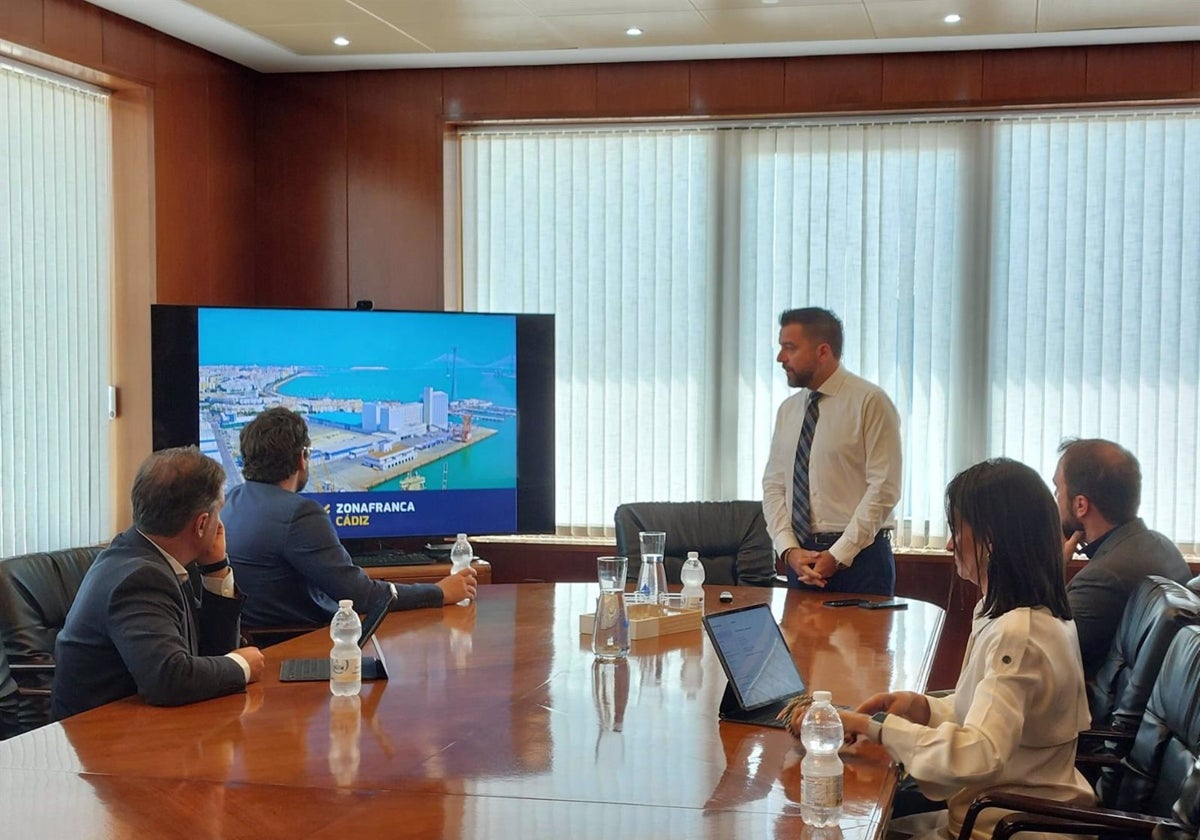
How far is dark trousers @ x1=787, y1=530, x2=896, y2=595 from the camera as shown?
4617 millimetres

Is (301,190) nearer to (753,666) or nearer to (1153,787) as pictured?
(753,666)

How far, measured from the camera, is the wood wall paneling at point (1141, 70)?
5367 mm

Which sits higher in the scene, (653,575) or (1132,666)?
(653,575)

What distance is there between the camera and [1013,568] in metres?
2.37

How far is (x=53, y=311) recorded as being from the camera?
5004 mm

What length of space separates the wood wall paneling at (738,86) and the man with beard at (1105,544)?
265cm

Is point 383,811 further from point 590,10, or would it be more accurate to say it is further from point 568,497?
point 568,497

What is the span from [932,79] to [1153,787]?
3631 mm

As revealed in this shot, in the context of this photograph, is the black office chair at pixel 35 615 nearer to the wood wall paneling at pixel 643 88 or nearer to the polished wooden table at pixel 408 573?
the polished wooden table at pixel 408 573

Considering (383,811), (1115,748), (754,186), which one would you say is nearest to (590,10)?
(754,186)

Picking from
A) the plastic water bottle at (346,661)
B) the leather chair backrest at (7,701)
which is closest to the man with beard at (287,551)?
the leather chair backrest at (7,701)

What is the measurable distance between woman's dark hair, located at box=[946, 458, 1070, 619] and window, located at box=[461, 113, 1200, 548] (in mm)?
3406

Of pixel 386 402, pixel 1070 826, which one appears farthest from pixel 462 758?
pixel 386 402

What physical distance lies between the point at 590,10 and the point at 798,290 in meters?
1.62
